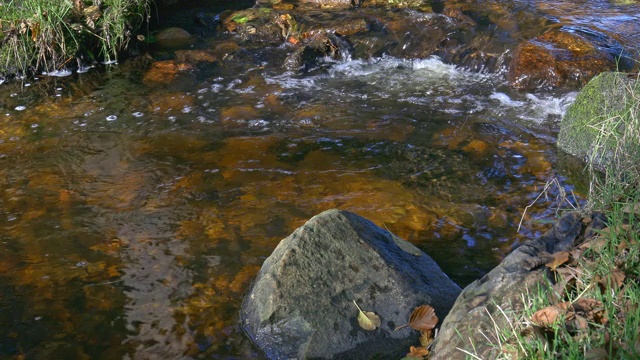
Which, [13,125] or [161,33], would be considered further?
[161,33]

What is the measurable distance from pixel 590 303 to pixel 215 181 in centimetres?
341

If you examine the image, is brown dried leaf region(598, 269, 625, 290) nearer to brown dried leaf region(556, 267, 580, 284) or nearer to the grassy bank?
brown dried leaf region(556, 267, 580, 284)

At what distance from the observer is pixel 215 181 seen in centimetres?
548

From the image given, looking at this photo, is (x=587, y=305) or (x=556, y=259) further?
(x=556, y=259)

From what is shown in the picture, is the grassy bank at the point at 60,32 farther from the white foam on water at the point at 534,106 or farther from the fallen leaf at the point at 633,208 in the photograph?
the fallen leaf at the point at 633,208

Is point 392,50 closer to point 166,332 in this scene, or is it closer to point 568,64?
point 568,64

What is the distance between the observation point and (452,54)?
8.17 meters

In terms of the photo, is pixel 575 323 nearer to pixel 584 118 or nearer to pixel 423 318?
pixel 423 318

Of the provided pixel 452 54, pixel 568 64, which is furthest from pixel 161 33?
pixel 568 64

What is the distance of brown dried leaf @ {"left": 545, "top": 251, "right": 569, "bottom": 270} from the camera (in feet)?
9.94

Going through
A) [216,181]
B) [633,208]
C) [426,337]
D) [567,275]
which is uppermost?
[633,208]

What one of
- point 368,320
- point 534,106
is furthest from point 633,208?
point 534,106

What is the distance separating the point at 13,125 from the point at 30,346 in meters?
3.58

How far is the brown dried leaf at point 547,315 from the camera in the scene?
8.51ft
